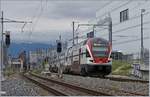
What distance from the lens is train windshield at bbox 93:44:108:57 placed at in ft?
110

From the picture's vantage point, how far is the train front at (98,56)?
33219 mm

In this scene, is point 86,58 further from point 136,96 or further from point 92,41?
point 136,96

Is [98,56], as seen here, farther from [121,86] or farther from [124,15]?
[124,15]

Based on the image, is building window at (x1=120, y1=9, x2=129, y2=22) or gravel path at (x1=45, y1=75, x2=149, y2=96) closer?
gravel path at (x1=45, y1=75, x2=149, y2=96)

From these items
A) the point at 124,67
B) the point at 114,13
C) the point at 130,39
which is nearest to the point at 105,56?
the point at 124,67

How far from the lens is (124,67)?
5847 cm

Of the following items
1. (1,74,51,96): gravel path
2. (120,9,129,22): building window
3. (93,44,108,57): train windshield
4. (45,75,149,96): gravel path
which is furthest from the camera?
(120,9,129,22): building window

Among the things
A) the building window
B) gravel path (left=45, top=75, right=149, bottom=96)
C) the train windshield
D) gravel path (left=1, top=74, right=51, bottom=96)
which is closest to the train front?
the train windshield

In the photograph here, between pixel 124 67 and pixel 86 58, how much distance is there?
25781 mm

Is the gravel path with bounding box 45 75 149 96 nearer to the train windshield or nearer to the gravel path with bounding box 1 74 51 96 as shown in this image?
the gravel path with bounding box 1 74 51 96

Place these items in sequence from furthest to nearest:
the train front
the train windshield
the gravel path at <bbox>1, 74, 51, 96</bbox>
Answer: the train windshield → the train front → the gravel path at <bbox>1, 74, 51, 96</bbox>

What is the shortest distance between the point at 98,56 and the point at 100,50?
0.59 meters

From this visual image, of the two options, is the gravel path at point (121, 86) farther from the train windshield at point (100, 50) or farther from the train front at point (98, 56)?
the train windshield at point (100, 50)

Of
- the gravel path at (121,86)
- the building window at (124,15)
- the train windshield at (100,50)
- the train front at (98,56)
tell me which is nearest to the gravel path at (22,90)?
the gravel path at (121,86)
